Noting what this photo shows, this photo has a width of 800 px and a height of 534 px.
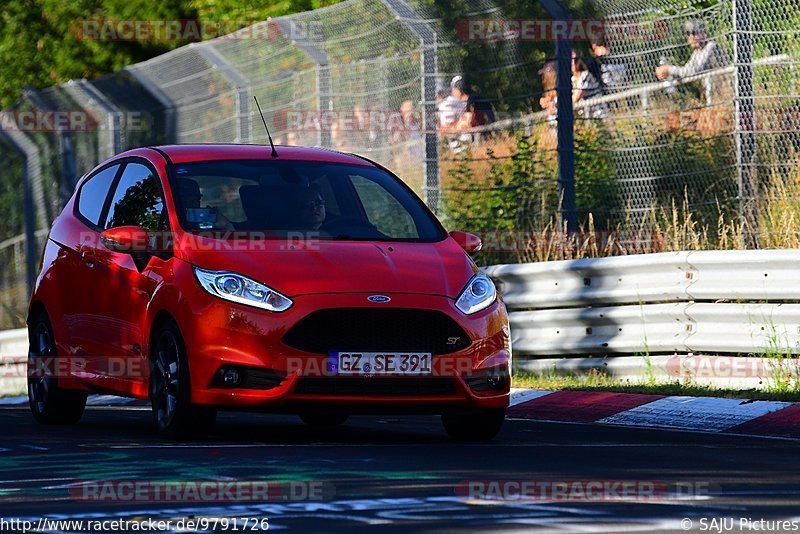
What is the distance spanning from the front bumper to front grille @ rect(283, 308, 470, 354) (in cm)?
3

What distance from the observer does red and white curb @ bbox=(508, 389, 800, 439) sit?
10906 millimetres

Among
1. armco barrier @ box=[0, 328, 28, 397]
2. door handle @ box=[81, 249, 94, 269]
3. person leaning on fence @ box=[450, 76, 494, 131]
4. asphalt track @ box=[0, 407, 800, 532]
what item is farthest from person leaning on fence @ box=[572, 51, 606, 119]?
armco barrier @ box=[0, 328, 28, 397]

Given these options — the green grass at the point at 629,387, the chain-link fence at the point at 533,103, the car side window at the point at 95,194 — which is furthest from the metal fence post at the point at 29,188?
the car side window at the point at 95,194

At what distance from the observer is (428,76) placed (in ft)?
54.4

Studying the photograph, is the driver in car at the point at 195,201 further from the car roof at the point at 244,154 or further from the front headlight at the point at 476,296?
the front headlight at the point at 476,296

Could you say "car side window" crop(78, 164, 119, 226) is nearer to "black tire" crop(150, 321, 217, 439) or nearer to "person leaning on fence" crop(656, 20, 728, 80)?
"black tire" crop(150, 321, 217, 439)

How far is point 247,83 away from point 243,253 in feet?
30.0

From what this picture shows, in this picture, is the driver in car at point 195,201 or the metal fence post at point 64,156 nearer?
the driver in car at point 195,201

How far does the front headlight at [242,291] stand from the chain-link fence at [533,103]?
5318mm

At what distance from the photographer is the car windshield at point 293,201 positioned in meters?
10.7

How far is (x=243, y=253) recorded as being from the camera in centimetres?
1014

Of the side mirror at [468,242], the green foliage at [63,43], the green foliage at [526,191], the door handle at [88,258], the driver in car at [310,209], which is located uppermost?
the green foliage at [63,43]

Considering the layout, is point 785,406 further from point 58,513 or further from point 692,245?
point 58,513

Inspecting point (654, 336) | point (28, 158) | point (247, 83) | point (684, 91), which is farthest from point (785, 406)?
point (28, 158)
